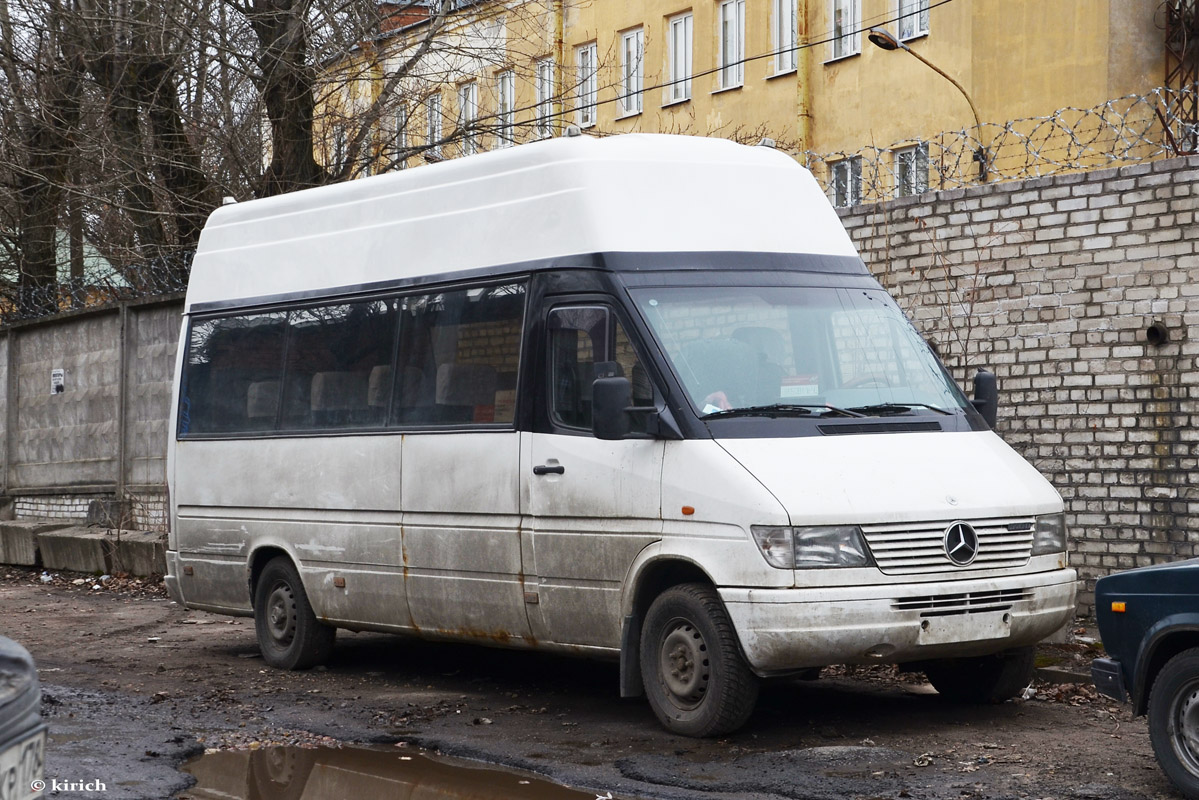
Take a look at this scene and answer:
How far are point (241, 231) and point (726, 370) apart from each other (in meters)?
4.53

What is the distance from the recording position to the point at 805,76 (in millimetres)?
29172

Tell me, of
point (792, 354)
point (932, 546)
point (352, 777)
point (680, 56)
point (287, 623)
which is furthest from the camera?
point (680, 56)

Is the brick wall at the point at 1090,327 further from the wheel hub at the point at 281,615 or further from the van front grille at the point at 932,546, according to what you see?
the wheel hub at the point at 281,615

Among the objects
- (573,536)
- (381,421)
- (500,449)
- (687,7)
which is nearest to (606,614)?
(573,536)

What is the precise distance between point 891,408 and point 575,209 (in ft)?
6.42

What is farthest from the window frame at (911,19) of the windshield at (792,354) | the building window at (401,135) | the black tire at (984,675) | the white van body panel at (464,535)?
the black tire at (984,675)

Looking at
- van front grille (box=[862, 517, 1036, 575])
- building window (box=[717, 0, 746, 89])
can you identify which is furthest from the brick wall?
building window (box=[717, 0, 746, 89])

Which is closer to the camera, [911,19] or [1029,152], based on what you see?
[1029,152]

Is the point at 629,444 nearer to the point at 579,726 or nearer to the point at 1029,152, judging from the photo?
the point at 579,726

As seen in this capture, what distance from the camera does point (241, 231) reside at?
11.3m

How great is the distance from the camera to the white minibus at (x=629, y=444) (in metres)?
7.61

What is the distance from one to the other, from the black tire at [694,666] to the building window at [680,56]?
2539 centimetres

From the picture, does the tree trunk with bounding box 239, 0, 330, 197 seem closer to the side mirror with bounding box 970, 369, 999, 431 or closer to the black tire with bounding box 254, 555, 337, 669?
the black tire with bounding box 254, 555, 337, 669

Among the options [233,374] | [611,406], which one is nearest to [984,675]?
[611,406]
